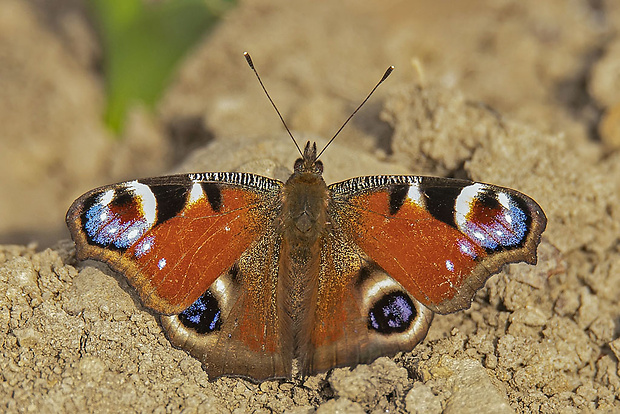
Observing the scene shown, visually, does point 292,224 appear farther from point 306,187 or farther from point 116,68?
point 116,68

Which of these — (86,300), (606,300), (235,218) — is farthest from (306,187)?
(606,300)

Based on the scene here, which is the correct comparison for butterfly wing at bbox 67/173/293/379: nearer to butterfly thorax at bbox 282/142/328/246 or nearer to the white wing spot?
the white wing spot

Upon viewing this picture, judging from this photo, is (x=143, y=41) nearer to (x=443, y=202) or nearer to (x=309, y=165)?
(x=309, y=165)

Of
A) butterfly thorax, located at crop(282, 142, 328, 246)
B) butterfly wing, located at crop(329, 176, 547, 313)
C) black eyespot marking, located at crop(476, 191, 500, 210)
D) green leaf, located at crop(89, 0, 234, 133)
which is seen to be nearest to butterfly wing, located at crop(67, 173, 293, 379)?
butterfly thorax, located at crop(282, 142, 328, 246)

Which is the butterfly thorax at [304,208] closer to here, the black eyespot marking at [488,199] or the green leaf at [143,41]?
the black eyespot marking at [488,199]

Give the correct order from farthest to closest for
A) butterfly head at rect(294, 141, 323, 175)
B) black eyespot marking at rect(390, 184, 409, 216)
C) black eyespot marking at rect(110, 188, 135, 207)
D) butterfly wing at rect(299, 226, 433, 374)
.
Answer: butterfly head at rect(294, 141, 323, 175), black eyespot marking at rect(390, 184, 409, 216), black eyespot marking at rect(110, 188, 135, 207), butterfly wing at rect(299, 226, 433, 374)

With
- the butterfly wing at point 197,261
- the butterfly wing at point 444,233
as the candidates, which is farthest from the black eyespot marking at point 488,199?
the butterfly wing at point 197,261

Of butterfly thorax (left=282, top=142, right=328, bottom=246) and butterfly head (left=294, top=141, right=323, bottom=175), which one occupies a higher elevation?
butterfly head (left=294, top=141, right=323, bottom=175)
